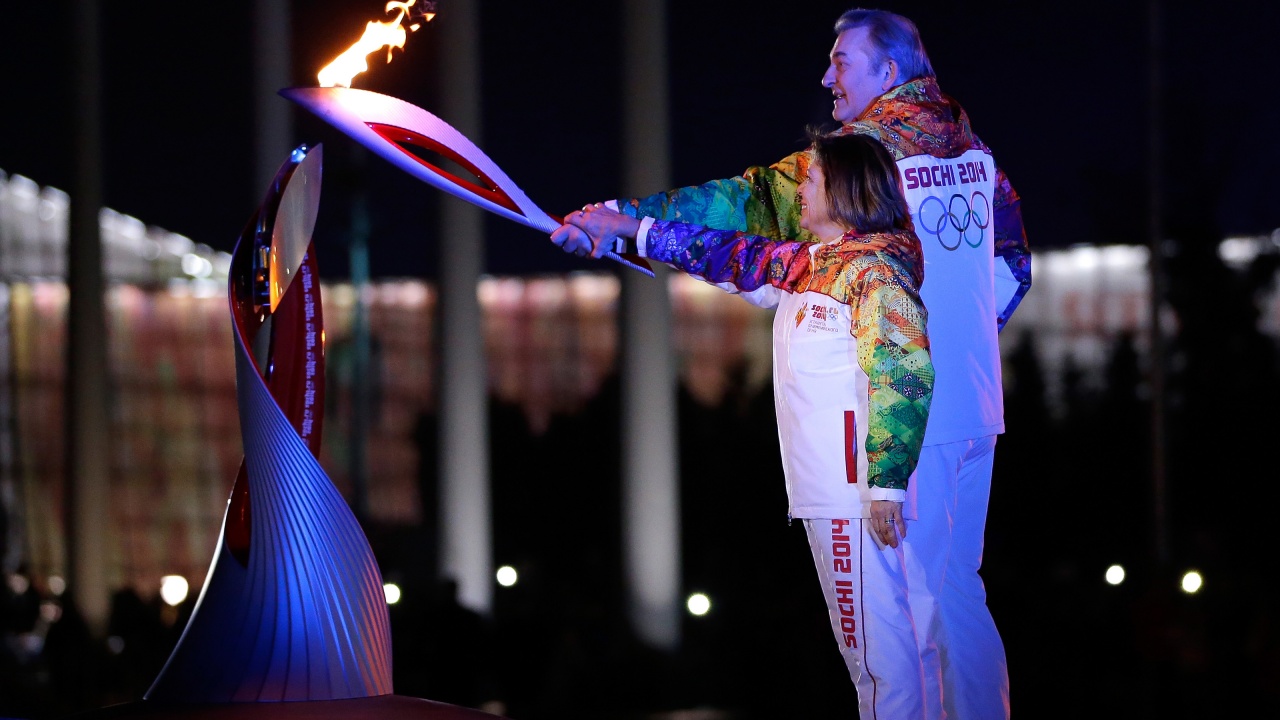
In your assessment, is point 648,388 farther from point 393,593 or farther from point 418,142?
point 418,142

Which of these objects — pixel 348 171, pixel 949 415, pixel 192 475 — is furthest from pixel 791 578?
pixel 192 475

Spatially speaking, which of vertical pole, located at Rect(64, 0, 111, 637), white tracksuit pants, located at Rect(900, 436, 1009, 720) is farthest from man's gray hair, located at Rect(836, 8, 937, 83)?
vertical pole, located at Rect(64, 0, 111, 637)

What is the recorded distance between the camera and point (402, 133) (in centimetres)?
326

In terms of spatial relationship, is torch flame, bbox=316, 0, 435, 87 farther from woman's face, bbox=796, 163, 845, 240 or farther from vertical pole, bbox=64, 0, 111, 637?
vertical pole, bbox=64, 0, 111, 637

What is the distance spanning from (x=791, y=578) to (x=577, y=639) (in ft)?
39.7

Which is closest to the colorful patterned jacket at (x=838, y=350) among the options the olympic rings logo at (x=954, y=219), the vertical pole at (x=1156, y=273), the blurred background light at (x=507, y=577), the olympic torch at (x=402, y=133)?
the olympic rings logo at (x=954, y=219)

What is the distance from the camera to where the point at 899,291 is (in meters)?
2.76

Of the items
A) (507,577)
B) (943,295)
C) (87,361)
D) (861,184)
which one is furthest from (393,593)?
(861,184)

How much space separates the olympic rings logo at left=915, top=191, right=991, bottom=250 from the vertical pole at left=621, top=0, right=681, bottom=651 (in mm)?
5936

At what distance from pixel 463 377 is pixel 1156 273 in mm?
6125

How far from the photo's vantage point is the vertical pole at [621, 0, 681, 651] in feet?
29.8

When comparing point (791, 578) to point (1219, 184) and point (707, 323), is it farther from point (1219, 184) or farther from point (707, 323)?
point (707, 323)

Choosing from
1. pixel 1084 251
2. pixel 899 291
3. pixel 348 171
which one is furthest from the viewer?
pixel 1084 251

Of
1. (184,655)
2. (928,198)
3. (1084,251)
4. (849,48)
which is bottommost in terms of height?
(184,655)
